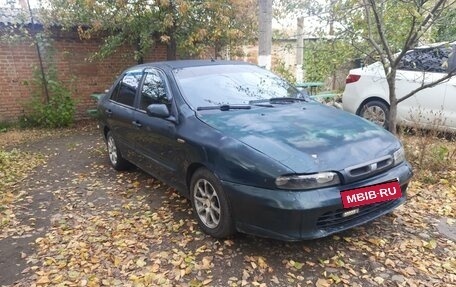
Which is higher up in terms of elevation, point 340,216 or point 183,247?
point 340,216

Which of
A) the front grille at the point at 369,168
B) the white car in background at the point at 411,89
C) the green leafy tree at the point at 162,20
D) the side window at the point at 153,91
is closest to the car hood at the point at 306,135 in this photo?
the front grille at the point at 369,168

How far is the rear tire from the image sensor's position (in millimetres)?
5449

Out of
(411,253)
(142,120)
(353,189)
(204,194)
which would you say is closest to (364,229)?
(411,253)

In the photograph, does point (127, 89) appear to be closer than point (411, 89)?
Yes

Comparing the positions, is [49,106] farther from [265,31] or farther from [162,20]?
[265,31]

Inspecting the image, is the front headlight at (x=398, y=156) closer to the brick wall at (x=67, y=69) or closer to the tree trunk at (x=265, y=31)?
A: the tree trunk at (x=265, y=31)

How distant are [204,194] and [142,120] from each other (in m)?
1.43

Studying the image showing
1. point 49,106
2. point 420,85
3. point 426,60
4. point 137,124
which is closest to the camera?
point 137,124

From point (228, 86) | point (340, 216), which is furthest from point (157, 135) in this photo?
point (340, 216)

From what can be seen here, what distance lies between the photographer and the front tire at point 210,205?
3123 millimetres

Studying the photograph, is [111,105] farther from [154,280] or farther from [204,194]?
[154,280]

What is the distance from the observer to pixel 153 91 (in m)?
4.33

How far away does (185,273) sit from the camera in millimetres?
2986

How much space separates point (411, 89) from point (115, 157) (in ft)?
16.3
